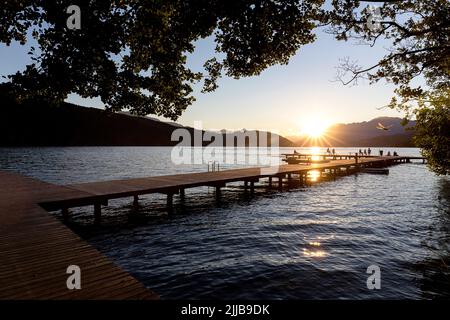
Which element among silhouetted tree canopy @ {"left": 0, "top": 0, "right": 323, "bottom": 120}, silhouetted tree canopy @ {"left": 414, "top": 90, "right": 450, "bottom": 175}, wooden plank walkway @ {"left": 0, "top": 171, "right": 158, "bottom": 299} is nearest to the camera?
wooden plank walkway @ {"left": 0, "top": 171, "right": 158, "bottom": 299}

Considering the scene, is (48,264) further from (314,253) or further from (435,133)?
(435,133)

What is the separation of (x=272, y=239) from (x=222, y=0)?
10.5 metres

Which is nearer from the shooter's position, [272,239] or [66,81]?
[66,81]

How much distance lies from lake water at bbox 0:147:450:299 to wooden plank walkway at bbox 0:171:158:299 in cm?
289

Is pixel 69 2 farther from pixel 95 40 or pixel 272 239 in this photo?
pixel 272 239

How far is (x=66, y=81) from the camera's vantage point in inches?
418

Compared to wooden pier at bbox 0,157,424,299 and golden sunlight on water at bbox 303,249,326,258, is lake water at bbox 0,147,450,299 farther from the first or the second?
wooden pier at bbox 0,157,424,299

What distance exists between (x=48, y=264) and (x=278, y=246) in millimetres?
9535

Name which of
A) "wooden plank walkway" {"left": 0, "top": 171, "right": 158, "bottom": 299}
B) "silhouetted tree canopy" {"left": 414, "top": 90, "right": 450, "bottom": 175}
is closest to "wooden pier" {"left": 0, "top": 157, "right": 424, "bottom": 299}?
"wooden plank walkway" {"left": 0, "top": 171, "right": 158, "bottom": 299}

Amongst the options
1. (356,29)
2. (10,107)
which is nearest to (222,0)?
(356,29)

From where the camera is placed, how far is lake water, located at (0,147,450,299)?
32.5 feet

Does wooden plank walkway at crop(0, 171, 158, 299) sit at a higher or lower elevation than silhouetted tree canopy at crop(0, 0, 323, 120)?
lower
